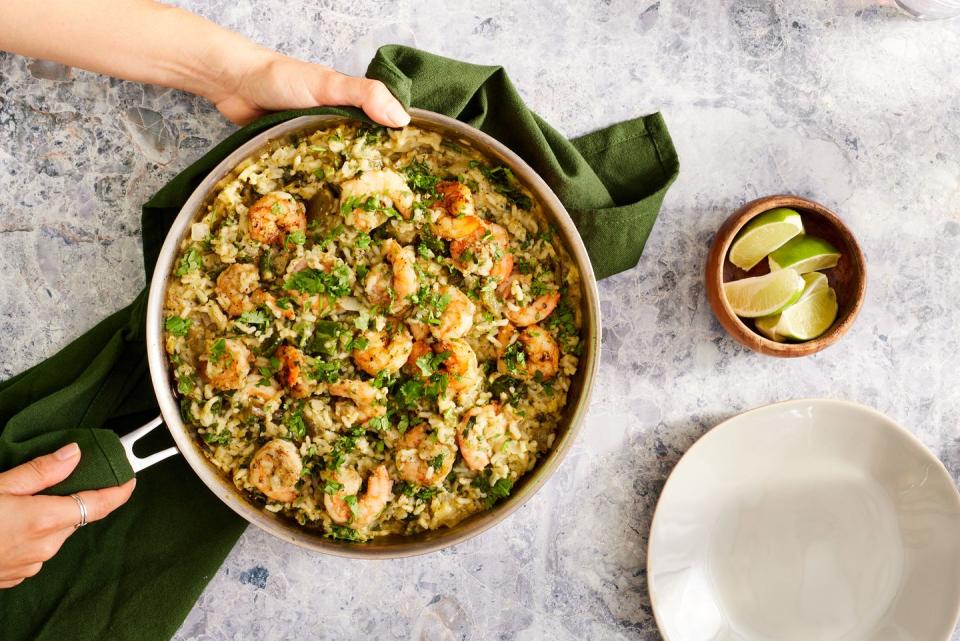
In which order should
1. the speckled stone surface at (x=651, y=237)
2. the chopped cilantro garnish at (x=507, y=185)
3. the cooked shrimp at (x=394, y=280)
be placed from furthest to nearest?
the speckled stone surface at (x=651, y=237)
the chopped cilantro garnish at (x=507, y=185)
the cooked shrimp at (x=394, y=280)

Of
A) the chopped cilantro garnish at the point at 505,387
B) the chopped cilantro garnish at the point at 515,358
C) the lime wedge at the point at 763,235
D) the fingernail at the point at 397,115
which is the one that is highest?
the fingernail at the point at 397,115

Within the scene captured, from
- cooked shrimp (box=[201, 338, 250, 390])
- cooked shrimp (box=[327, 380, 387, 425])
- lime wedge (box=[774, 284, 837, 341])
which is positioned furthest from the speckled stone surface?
cooked shrimp (box=[327, 380, 387, 425])

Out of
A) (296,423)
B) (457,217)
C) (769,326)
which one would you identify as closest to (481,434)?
(296,423)

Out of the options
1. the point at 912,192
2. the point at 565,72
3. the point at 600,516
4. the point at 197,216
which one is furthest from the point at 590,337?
the point at 912,192

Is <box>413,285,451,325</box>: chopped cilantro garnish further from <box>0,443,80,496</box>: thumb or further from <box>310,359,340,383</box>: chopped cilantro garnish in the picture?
<box>0,443,80,496</box>: thumb

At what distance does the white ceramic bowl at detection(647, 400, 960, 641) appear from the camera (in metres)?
3.03

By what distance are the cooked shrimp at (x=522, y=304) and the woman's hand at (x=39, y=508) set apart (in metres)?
1.43

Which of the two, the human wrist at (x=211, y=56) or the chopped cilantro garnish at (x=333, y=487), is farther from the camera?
the human wrist at (x=211, y=56)

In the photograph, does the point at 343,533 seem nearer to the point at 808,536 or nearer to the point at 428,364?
the point at 428,364

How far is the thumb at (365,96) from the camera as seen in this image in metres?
2.57

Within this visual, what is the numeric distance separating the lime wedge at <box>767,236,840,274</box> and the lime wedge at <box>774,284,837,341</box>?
0.11 metres

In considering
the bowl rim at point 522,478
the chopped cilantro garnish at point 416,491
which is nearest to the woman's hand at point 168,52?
the bowl rim at point 522,478

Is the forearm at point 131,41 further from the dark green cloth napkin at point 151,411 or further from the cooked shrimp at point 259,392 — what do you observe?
the cooked shrimp at point 259,392

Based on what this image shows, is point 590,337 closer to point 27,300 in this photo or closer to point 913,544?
point 913,544
